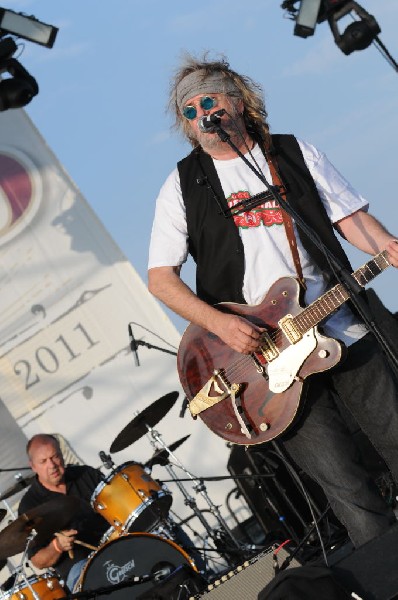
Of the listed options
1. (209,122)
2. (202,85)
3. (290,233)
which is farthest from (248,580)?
(202,85)

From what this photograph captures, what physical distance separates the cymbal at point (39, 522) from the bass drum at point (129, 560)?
43 cm

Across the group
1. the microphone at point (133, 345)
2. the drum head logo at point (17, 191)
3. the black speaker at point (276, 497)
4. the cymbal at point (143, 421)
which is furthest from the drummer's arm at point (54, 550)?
the drum head logo at point (17, 191)

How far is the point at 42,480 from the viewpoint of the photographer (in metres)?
7.52

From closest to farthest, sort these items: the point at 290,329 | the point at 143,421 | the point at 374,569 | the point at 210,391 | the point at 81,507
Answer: the point at 374,569, the point at 290,329, the point at 210,391, the point at 81,507, the point at 143,421

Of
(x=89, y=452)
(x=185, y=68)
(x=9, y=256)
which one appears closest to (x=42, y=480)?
(x=89, y=452)

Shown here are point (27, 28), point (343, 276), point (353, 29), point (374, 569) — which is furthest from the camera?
point (27, 28)

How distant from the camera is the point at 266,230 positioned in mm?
4371

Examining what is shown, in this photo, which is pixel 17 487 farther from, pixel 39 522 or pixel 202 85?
pixel 202 85

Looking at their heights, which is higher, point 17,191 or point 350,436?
point 17,191

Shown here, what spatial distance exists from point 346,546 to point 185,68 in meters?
2.25

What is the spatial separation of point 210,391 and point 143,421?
307 cm

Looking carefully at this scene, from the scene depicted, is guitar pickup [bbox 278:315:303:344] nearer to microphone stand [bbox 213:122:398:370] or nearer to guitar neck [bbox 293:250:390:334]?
guitar neck [bbox 293:250:390:334]

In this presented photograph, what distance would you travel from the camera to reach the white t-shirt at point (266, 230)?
432 cm

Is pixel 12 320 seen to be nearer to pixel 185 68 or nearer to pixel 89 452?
pixel 89 452
